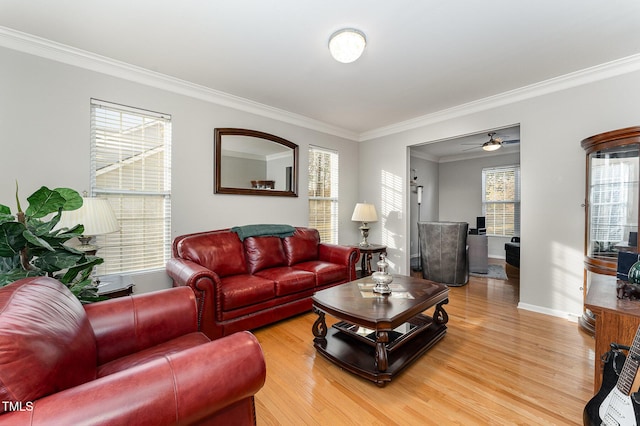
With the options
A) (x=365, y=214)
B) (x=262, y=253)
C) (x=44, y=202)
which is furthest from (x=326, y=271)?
(x=44, y=202)

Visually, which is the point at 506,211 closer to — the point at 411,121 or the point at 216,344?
the point at 411,121

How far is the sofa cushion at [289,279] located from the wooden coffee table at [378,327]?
0.59 metres

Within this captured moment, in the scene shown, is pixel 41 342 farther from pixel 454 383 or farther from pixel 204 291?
pixel 454 383

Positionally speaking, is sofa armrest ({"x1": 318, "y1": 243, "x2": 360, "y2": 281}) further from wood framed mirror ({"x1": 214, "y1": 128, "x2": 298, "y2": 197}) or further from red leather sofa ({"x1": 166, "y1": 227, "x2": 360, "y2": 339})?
wood framed mirror ({"x1": 214, "y1": 128, "x2": 298, "y2": 197})

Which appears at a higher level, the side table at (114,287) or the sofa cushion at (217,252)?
the sofa cushion at (217,252)

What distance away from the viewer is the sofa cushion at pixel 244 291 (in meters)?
2.49

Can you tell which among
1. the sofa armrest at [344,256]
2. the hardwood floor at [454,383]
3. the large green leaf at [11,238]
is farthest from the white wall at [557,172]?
the large green leaf at [11,238]

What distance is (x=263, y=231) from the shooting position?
3.51m

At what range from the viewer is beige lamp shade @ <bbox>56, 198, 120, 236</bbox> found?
81.0 inches

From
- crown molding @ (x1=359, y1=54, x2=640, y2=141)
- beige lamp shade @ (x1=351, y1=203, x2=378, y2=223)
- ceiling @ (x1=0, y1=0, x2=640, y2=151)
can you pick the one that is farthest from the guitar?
beige lamp shade @ (x1=351, y1=203, x2=378, y2=223)

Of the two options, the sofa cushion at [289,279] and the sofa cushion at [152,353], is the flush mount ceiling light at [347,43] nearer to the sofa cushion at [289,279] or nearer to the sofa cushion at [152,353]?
the sofa cushion at [289,279]

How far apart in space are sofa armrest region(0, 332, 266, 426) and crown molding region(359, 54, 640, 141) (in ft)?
12.9

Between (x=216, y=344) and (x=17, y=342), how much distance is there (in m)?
0.55

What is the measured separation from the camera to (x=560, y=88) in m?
3.05
